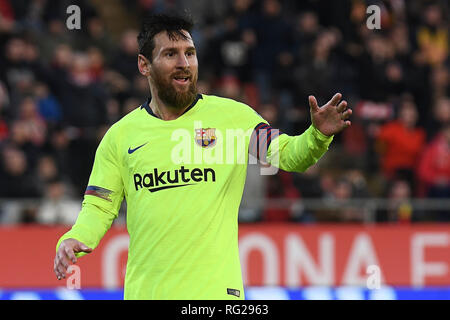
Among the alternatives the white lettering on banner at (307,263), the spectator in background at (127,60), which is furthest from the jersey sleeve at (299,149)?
the spectator in background at (127,60)

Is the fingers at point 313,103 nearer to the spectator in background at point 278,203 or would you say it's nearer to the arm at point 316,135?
Result: the arm at point 316,135

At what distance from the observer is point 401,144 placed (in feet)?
42.2

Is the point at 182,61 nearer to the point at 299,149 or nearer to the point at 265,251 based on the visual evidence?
the point at 299,149

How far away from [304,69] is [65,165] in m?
3.64

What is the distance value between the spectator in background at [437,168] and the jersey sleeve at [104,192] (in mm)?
8052

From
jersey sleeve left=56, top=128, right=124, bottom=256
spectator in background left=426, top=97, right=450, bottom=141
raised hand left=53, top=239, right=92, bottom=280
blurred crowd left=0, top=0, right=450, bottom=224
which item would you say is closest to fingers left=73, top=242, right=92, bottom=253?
raised hand left=53, top=239, right=92, bottom=280

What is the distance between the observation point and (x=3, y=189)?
11.5m

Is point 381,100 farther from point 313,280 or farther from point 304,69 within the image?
point 313,280

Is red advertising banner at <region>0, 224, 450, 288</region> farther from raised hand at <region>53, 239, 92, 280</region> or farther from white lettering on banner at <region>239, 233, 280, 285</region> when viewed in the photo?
raised hand at <region>53, 239, 92, 280</region>

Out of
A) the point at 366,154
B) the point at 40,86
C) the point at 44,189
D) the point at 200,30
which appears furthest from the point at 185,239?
the point at 200,30

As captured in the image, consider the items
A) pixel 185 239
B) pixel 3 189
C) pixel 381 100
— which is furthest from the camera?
pixel 381 100

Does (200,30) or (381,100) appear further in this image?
(200,30)

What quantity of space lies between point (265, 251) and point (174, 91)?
22.7 ft

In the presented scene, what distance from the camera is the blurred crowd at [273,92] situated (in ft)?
39.1
